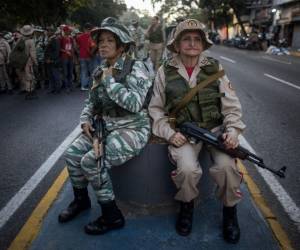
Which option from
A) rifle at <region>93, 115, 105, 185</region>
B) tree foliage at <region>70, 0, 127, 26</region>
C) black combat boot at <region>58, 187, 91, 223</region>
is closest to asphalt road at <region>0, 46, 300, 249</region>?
black combat boot at <region>58, 187, 91, 223</region>

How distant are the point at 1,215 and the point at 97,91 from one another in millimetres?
1565

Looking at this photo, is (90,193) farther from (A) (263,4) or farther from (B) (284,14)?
(A) (263,4)

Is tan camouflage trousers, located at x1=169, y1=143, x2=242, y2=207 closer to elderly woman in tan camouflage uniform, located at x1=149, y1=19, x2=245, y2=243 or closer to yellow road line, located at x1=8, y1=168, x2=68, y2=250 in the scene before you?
elderly woman in tan camouflage uniform, located at x1=149, y1=19, x2=245, y2=243

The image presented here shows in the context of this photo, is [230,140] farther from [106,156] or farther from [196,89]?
[106,156]

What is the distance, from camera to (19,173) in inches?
198

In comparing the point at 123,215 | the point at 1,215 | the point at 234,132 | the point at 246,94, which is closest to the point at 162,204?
the point at 123,215

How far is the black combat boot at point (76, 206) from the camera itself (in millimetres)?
3551

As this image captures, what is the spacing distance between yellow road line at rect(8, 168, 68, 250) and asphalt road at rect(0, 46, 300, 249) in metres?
0.08

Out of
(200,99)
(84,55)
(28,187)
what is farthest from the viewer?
(84,55)

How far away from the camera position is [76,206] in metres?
3.62

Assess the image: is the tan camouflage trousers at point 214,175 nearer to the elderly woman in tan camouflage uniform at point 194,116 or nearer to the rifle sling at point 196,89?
the elderly woman in tan camouflage uniform at point 194,116

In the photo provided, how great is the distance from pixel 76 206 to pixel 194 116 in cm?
134

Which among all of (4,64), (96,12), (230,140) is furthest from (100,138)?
(96,12)

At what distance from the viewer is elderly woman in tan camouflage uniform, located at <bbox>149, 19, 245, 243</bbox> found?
3.20m
